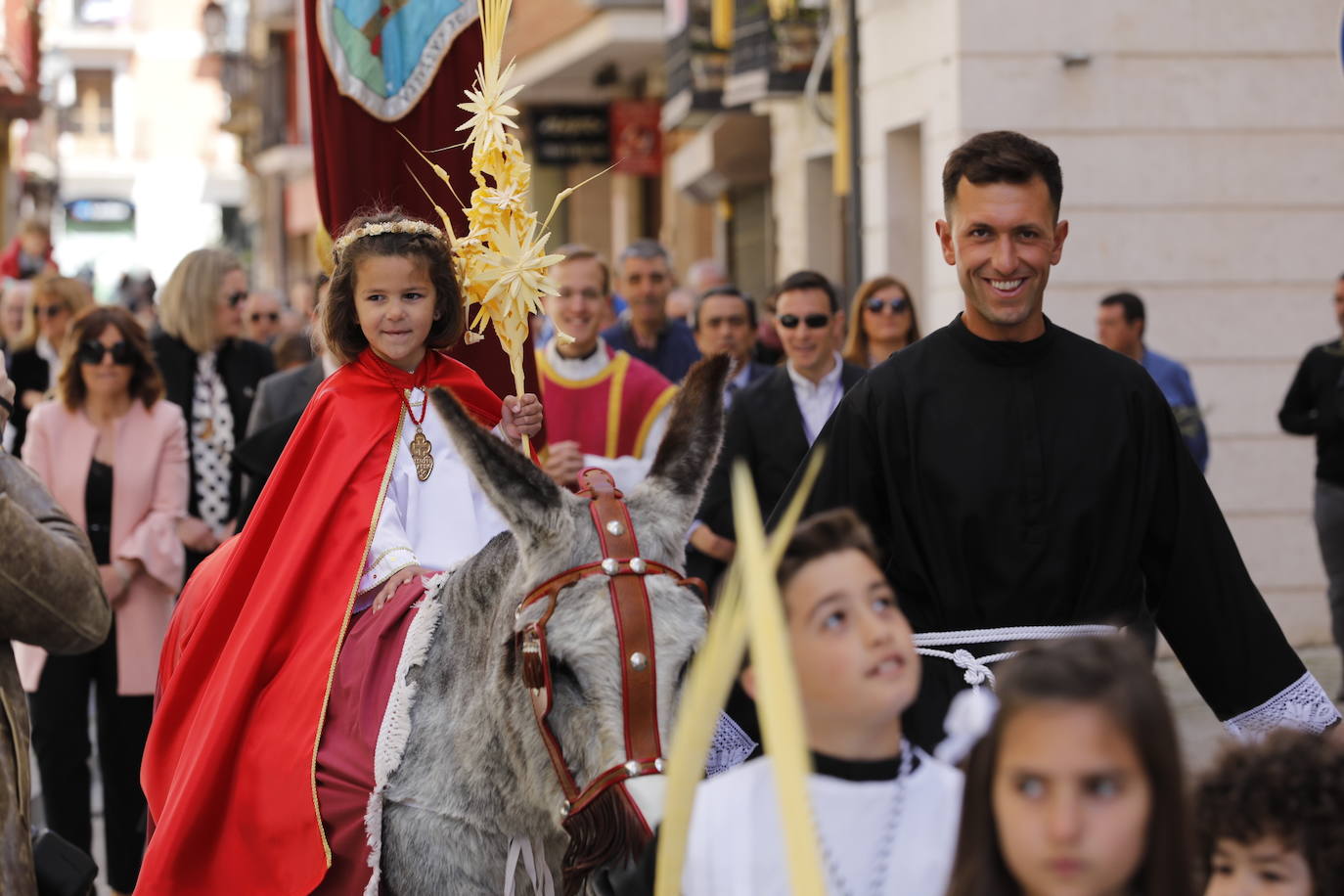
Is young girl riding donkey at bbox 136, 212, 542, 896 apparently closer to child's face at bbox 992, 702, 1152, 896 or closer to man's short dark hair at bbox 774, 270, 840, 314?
child's face at bbox 992, 702, 1152, 896

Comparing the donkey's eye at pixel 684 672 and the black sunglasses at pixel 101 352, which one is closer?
the donkey's eye at pixel 684 672

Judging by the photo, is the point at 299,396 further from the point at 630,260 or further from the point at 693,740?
the point at 693,740

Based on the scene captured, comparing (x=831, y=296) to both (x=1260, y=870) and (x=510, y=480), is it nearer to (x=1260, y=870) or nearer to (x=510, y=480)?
(x=510, y=480)

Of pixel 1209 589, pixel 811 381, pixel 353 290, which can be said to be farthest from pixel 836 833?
pixel 811 381

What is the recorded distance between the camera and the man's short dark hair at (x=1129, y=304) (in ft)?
32.9

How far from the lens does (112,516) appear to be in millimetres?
8172

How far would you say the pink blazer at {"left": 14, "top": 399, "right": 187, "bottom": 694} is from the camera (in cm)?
810

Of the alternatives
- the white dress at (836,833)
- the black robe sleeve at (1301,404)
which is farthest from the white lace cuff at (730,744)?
the black robe sleeve at (1301,404)

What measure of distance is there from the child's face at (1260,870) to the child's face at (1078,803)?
62 cm

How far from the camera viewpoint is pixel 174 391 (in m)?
9.35

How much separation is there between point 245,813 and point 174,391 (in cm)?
514

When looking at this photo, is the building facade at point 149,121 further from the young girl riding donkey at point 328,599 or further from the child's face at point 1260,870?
the child's face at point 1260,870

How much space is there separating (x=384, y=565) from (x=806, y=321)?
3.84 meters

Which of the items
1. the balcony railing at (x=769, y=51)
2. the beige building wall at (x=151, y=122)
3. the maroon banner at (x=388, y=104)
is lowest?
the maroon banner at (x=388, y=104)
